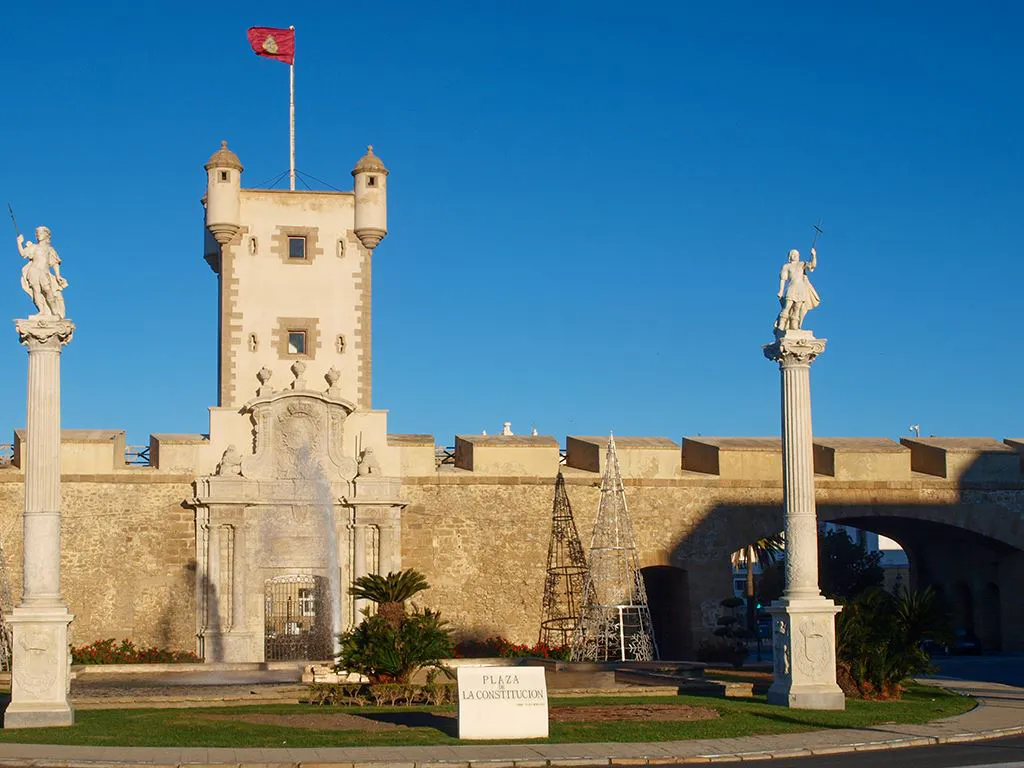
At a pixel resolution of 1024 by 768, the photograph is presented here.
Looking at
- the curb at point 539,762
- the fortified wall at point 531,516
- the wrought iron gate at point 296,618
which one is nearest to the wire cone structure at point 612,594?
the fortified wall at point 531,516

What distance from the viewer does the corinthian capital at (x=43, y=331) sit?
2258cm

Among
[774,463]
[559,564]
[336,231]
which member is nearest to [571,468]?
[559,564]

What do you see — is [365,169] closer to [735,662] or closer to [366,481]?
[366,481]

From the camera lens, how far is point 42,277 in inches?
901

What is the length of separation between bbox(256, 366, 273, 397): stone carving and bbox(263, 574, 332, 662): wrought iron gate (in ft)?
15.6

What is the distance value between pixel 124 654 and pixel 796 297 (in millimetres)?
19362

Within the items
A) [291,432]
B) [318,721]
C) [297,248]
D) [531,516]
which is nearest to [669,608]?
[531,516]

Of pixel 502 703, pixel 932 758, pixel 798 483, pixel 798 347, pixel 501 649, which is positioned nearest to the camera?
pixel 932 758

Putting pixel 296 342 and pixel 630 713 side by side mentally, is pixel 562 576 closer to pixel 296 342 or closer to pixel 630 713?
pixel 296 342

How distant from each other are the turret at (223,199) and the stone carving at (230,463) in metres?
5.78

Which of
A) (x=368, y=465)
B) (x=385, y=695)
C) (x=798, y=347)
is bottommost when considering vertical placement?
(x=385, y=695)

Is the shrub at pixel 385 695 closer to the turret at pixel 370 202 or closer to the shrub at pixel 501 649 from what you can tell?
the shrub at pixel 501 649

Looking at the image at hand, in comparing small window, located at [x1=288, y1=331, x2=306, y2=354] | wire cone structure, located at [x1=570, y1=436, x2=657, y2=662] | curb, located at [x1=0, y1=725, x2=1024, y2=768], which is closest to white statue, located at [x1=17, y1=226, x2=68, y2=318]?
curb, located at [x1=0, y1=725, x2=1024, y2=768]

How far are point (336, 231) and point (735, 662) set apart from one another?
15.5m
